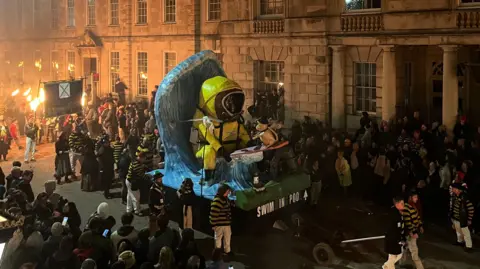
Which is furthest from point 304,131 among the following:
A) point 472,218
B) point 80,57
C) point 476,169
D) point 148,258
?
point 80,57

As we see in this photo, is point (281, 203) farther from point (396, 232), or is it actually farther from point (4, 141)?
point (4, 141)

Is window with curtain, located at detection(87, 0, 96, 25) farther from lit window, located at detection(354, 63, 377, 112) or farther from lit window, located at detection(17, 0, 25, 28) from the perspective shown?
lit window, located at detection(354, 63, 377, 112)

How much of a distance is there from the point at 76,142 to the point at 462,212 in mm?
11194

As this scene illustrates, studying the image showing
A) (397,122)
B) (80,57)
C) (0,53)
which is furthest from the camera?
(0,53)

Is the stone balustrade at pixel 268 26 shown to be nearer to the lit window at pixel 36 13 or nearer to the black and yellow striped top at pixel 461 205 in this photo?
the black and yellow striped top at pixel 461 205

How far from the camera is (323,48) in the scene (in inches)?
858

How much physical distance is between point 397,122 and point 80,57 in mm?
22857

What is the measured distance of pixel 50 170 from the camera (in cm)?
1986

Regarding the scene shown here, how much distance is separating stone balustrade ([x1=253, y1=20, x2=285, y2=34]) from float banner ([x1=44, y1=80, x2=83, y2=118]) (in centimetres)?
774

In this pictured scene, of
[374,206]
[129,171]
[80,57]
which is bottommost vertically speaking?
[374,206]

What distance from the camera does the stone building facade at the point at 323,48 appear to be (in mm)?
18672

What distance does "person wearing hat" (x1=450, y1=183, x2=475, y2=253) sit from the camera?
11.2 m

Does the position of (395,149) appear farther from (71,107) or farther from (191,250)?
(71,107)

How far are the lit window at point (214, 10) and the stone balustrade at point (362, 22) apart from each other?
8.32 metres
